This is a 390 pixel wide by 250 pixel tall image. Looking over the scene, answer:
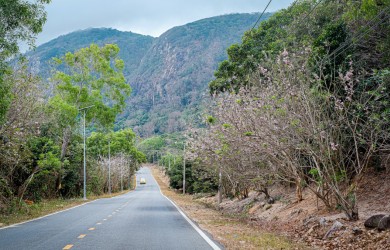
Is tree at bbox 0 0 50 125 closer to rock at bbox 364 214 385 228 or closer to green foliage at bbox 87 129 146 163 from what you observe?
rock at bbox 364 214 385 228

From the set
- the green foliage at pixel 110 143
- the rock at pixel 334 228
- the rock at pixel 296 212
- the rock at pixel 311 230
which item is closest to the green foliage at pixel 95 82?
the rock at pixel 296 212

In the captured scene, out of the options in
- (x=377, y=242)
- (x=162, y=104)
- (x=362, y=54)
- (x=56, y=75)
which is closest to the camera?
(x=377, y=242)

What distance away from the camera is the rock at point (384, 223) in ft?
36.0

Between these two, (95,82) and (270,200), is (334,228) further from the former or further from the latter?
(95,82)

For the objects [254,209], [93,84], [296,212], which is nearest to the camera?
[296,212]

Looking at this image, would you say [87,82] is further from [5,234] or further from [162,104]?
[162,104]

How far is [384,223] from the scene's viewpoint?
11016mm

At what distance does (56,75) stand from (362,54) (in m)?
26.5

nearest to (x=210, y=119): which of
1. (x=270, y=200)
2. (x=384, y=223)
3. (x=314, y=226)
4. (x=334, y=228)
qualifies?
(x=314, y=226)

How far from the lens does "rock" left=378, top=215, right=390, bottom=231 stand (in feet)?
36.0

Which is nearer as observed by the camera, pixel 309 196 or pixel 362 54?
pixel 362 54

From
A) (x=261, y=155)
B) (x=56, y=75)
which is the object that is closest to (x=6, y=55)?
(x=261, y=155)

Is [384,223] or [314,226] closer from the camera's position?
[384,223]

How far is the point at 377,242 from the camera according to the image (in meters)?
10.3
